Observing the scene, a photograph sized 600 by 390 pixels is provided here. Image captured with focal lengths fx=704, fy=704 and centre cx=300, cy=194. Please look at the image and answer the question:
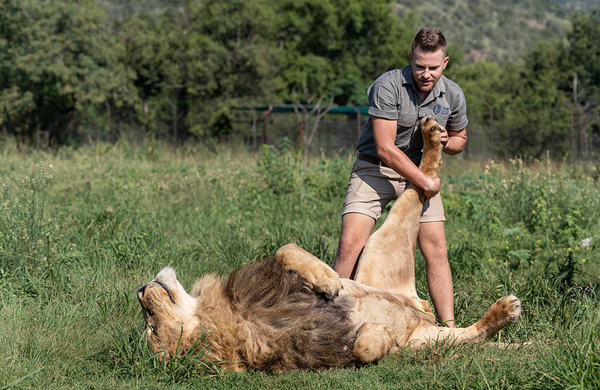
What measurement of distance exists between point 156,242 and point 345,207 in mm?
2338

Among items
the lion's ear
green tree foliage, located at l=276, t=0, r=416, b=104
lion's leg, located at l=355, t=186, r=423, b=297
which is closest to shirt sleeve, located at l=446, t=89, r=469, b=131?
lion's leg, located at l=355, t=186, r=423, b=297

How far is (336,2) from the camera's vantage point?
4841 centimetres

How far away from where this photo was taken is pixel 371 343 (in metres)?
4.04

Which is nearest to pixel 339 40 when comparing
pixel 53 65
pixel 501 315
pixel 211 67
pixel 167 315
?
pixel 211 67

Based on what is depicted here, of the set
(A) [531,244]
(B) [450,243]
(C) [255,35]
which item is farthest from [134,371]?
(C) [255,35]

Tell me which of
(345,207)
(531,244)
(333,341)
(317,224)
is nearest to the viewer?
(333,341)

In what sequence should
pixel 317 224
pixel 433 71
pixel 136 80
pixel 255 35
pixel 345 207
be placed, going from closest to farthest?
pixel 433 71
pixel 345 207
pixel 317 224
pixel 136 80
pixel 255 35

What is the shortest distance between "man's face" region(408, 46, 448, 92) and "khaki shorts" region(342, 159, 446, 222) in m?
0.70

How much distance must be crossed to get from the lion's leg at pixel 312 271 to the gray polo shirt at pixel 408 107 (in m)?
1.38

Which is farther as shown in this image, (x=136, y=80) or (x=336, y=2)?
(x=336, y=2)

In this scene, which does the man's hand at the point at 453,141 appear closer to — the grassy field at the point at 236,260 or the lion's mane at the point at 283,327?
the grassy field at the point at 236,260

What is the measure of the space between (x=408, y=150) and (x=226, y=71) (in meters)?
28.7

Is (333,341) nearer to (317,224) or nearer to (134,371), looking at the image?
(134,371)

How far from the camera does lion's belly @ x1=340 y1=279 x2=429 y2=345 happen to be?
4.14m
